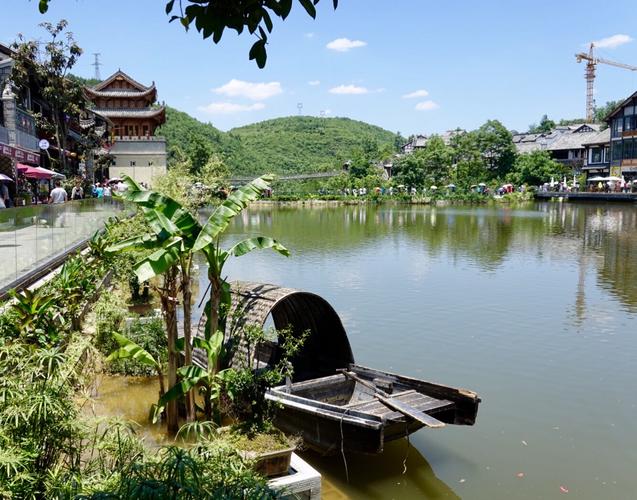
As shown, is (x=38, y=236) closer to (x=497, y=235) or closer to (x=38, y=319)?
(x=38, y=319)

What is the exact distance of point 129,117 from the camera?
65.1 m

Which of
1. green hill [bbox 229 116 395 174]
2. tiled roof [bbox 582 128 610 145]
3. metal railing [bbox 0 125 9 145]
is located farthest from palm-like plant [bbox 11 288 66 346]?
green hill [bbox 229 116 395 174]

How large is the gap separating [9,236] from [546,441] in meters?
9.64

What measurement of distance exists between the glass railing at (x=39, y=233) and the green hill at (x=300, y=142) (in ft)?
297

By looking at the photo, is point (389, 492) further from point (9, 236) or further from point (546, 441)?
point (9, 236)

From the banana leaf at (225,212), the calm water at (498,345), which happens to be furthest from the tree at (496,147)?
the banana leaf at (225,212)

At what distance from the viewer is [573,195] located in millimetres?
71062

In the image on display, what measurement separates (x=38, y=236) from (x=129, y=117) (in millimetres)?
55024

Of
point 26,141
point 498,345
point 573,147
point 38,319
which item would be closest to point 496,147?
point 573,147

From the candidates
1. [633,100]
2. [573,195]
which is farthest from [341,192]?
[633,100]

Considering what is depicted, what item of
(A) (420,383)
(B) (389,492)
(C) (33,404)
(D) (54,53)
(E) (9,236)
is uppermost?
(D) (54,53)

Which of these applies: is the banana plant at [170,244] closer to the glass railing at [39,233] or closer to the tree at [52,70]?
the glass railing at [39,233]

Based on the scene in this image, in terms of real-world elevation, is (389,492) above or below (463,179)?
below

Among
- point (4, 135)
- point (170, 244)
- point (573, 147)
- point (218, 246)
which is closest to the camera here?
point (170, 244)
